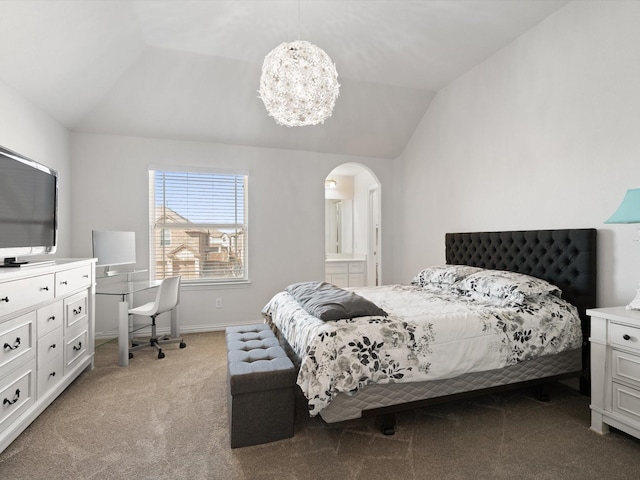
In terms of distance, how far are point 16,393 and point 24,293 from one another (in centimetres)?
57

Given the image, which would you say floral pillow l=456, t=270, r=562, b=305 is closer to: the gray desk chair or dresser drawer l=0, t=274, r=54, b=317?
the gray desk chair

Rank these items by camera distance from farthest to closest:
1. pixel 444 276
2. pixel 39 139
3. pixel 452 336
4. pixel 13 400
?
pixel 444 276
pixel 39 139
pixel 452 336
pixel 13 400

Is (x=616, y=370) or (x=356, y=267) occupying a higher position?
(x=356, y=267)

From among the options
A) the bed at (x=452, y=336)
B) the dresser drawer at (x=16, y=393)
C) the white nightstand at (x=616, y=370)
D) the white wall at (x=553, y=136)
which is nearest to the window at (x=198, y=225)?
the bed at (x=452, y=336)

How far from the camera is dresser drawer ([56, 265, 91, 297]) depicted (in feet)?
8.58

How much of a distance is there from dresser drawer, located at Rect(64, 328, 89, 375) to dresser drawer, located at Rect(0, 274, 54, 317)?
20.9 inches

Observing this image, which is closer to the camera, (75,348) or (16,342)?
(16,342)

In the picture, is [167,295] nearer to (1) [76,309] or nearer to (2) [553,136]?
(1) [76,309]

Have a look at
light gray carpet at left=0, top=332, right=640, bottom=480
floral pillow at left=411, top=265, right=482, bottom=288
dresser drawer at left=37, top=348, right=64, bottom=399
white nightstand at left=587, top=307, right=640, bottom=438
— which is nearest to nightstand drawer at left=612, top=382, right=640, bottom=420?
white nightstand at left=587, top=307, right=640, bottom=438

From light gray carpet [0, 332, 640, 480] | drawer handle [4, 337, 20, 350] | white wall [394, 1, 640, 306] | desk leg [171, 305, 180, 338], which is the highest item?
white wall [394, 1, 640, 306]

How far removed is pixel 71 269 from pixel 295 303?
176 centimetres

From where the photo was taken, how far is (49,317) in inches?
97.5

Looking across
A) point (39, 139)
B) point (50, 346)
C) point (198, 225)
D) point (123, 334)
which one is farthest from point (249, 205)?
point (50, 346)

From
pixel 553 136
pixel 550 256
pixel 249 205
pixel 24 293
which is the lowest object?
pixel 24 293
